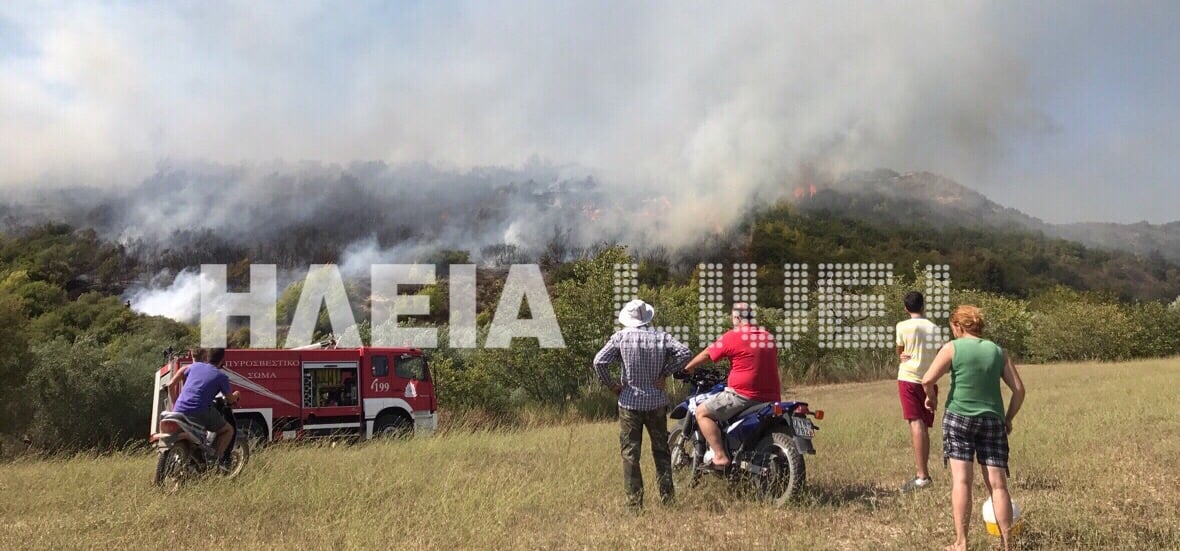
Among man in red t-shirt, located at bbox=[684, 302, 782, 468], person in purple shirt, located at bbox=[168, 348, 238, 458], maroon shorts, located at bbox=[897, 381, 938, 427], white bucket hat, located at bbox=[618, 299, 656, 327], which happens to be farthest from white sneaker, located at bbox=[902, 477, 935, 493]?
person in purple shirt, located at bbox=[168, 348, 238, 458]

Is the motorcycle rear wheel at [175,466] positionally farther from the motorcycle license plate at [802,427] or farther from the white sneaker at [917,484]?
the white sneaker at [917,484]

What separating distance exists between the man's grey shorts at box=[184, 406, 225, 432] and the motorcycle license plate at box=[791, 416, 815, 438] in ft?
19.3

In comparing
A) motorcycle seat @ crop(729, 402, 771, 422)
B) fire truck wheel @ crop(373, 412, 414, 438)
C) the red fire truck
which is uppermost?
motorcycle seat @ crop(729, 402, 771, 422)

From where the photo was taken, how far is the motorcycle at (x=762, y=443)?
6230 mm

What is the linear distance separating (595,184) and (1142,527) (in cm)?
16612

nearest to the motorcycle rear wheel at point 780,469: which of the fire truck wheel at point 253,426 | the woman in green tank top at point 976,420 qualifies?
the woman in green tank top at point 976,420

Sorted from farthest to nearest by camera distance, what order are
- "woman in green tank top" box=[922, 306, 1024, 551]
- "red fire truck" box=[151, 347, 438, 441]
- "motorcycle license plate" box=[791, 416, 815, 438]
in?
"red fire truck" box=[151, 347, 438, 441] < "motorcycle license plate" box=[791, 416, 815, 438] < "woman in green tank top" box=[922, 306, 1024, 551]

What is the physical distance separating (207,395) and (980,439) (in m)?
7.17

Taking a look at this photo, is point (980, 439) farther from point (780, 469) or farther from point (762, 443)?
point (762, 443)

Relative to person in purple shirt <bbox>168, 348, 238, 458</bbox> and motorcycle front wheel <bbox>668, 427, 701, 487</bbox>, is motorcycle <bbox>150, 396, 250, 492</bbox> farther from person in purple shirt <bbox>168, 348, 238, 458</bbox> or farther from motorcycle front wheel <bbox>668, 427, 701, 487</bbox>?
motorcycle front wheel <bbox>668, 427, 701, 487</bbox>

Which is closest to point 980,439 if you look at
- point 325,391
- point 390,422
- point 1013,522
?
point 1013,522

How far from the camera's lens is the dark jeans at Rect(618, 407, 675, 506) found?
6.23m

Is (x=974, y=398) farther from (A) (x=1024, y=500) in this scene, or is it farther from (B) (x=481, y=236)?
(B) (x=481, y=236)

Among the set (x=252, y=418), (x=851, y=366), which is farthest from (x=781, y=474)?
(x=851, y=366)
